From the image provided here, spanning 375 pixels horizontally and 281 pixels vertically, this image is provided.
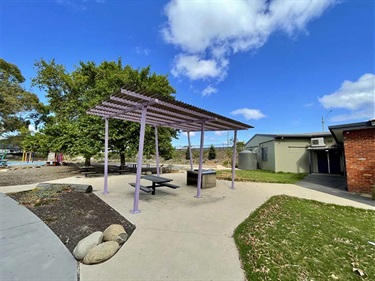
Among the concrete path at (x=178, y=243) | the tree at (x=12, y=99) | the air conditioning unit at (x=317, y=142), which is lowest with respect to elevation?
the concrete path at (x=178, y=243)

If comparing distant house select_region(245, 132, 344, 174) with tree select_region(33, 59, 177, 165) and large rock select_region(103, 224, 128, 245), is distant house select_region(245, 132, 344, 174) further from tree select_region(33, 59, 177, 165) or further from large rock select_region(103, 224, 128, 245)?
large rock select_region(103, 224, 128, 245)

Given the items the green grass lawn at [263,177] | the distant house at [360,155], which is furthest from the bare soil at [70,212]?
the distant house at [360,155]

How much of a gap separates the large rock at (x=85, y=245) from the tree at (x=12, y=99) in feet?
68.4

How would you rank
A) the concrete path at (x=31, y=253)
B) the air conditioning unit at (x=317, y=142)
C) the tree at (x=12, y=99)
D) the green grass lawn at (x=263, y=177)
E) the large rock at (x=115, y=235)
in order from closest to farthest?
the concrete path at (x=31, y=253) → the large rock at (x=115, y=235) → the green grass lawn at (x=263, y=177) → the air conditioning unit at (x=317, y=142) → the tree at (x=12, y=99)

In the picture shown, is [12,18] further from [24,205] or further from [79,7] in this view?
[24,205]

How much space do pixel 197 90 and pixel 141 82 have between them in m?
6.99

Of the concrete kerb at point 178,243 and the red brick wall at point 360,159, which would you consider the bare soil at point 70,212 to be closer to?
the concrete kerb at point 178,243

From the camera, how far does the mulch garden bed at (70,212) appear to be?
3.36m

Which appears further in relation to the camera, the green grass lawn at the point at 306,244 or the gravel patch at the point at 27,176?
the gravel patch at the point at 27,176

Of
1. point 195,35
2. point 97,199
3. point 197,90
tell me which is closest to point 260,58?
point 195,35

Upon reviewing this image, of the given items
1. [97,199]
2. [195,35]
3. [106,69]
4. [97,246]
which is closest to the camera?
[97,246]

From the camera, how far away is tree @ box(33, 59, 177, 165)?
10.5m

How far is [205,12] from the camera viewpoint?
720 centimetres

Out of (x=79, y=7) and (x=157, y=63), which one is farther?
(x=157, y=63)
